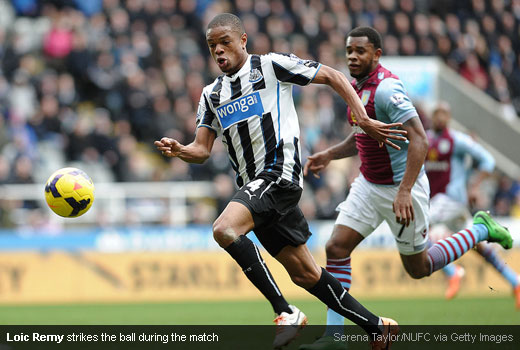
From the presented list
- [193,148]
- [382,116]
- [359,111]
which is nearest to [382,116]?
[382,116]

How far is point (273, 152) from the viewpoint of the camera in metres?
6.35

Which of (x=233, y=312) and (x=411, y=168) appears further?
(x=233, y=312)

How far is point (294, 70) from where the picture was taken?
20.9ft

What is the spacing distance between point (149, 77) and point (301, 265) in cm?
1156

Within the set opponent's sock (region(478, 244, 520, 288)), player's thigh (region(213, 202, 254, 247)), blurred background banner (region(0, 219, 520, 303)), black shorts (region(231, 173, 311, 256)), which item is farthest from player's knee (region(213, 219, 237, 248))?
blurred background banner (region(0, 219, 520, 303))

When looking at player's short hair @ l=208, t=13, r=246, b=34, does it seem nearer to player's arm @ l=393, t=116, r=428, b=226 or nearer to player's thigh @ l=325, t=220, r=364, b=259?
player's arm @ l=393, t=116, r=428, b=226

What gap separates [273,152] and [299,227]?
61 centimetres

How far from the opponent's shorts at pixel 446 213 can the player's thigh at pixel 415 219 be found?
393 cm

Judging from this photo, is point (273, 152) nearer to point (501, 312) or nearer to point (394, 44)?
point (501, 312)

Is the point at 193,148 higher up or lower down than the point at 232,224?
higher up

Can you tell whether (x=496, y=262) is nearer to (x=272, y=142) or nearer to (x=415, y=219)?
(x=415, y=219)

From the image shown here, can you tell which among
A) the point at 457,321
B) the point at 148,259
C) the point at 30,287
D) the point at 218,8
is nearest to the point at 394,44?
the point at 218,8

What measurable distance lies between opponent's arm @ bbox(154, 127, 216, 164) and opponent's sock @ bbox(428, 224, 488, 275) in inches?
89.1
